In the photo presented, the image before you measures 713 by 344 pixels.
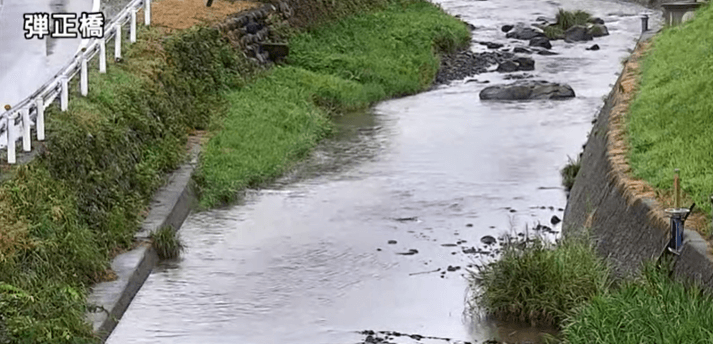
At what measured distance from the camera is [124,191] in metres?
19.8

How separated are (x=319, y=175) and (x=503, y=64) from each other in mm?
14709

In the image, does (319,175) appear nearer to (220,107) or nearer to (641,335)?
(220,107)

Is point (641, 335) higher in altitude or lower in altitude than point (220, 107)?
higher

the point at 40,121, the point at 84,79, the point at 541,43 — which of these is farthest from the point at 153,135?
the point at 541,43

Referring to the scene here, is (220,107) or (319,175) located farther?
(220,107)

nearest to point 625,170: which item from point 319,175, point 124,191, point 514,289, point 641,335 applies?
point 514,289

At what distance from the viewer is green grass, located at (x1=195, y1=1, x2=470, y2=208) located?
2452cm

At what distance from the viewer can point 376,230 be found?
2080 cm

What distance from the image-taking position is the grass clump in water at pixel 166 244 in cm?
1875

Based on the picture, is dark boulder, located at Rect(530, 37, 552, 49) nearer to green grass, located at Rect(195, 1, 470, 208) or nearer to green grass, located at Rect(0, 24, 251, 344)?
green grass, located at Rect(195, 1, 470, 208)

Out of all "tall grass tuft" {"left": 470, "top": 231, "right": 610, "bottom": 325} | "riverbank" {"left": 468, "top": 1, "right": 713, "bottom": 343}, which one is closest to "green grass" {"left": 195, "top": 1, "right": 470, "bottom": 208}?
"riverbank" {"left": 468, "top": 1, "right": 713, "bottom": 343}

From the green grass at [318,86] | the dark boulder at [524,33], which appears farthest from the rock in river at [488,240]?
the dark boulder at [524,33]

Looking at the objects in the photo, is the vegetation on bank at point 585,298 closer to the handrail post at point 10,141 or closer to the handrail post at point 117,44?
the handrail post at point 10,141

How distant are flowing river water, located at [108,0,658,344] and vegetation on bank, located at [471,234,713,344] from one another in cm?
34
